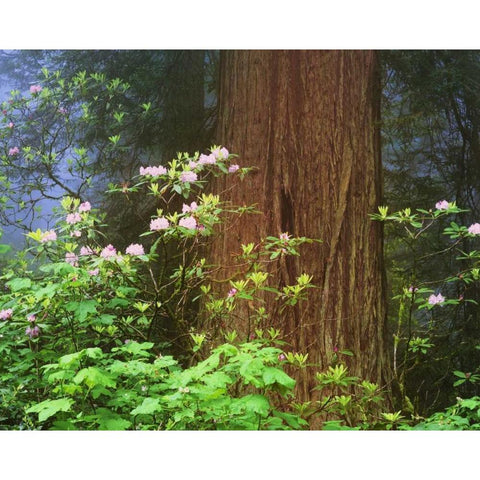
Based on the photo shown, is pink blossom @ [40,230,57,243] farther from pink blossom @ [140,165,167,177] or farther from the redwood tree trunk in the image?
the redwood tree trunk

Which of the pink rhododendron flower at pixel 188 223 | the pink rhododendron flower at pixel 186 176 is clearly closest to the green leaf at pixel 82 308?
the pink rhododendron flower at pixel 188 223

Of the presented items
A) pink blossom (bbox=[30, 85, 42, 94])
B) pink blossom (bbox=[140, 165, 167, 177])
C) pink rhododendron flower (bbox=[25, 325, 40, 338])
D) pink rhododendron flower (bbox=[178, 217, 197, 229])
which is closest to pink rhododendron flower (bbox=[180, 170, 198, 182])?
pink blossom (bbox=[140, 165, 167, 177])

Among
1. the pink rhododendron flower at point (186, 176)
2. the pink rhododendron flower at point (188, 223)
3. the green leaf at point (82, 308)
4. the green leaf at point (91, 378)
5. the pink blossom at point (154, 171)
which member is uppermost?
the pink blossom at point (154, 171)

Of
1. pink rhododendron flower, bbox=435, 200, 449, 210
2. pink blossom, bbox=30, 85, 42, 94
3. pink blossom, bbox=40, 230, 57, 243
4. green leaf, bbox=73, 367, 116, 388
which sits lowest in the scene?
green leaf, bbox=73, 367, 116, 388

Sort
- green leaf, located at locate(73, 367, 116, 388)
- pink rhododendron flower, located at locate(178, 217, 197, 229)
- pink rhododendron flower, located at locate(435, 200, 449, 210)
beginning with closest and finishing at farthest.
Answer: green leaf, located at locate(73, 367, 116, 388) < pink rhododendron flower, located at locate(178, 217, 197, 229) < pink rhododendron flower, located at locate(435, 200, 449, 210)

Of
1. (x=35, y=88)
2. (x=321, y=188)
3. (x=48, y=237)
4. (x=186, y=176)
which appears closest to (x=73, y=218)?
(x=48, y=237)

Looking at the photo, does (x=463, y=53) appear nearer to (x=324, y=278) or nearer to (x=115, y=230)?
(x=324, y=278)

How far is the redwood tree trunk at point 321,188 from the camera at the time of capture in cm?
260

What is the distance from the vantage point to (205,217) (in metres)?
2.22

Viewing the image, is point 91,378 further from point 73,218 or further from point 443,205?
point 443,205

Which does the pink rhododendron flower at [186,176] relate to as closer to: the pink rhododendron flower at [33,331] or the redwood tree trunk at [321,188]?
the redwood tree trunk at [321,188]

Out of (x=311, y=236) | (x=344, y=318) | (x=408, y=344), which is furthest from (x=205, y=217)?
(x=408, y=344)

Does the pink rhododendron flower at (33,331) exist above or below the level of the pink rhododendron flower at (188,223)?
below

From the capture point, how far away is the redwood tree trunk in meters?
2.60
